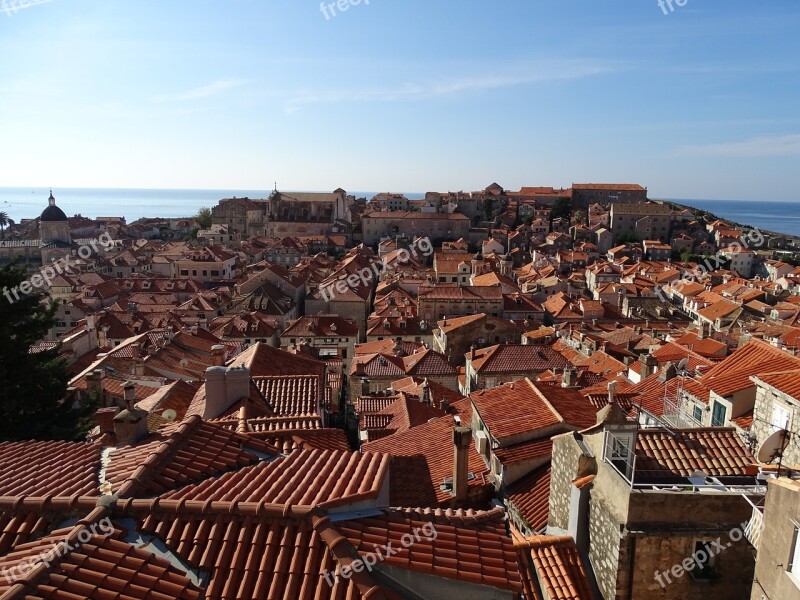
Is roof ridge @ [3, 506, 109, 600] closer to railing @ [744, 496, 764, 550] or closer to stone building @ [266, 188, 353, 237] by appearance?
railing @ [744, 496, 764, 550]

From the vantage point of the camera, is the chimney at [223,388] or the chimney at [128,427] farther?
the chimney at [223,388]

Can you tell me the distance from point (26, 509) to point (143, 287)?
199ft

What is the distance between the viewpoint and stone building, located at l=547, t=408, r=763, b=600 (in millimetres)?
6578

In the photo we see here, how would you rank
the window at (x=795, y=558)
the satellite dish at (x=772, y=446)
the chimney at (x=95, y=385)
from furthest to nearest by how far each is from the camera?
the chimney at (x=95, y=385), the satellite dish at (x=772, y=446), the window at (x=795, y=558)

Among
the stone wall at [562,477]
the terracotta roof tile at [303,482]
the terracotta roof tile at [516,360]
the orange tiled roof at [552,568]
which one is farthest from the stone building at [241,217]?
the terracotta roof tile at [303,482]

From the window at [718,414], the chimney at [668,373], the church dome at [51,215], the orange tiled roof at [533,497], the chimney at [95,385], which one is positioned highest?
the church dome at [51,215]

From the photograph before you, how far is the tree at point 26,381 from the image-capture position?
14.0m

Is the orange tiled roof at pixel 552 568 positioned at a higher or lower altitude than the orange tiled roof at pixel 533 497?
higher

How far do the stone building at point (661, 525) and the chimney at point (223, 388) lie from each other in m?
6.61

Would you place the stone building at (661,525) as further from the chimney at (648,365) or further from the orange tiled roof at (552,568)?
the chimney at (648,365)

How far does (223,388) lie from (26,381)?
695 cm

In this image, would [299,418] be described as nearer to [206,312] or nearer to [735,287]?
[206,312]

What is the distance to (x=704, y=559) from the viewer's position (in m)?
6.67

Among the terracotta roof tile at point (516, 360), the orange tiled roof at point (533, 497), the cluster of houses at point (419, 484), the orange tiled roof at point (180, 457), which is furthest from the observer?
the terracotta roof tile at point (516, 360)
